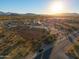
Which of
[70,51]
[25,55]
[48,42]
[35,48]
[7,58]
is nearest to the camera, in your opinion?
[7,58]

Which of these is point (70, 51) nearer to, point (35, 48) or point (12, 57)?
point (35, 48)

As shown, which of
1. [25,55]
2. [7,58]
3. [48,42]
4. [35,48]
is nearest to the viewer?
[7,58]

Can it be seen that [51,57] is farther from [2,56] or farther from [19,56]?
[2,56]

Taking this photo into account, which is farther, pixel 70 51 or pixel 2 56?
pixel 70 51

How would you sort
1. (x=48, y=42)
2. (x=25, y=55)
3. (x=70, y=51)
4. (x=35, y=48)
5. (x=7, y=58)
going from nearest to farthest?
(x=7, y=58), (x=25, y=55), (x=70, y=51), (x=35, y=48), (x=48, y=42)

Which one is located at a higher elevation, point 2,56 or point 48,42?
point 2,56

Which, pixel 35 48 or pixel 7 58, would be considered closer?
pixel 7 58

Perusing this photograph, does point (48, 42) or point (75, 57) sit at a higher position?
point (75, 57)

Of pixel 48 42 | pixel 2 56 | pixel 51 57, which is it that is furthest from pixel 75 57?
pixel 48 42

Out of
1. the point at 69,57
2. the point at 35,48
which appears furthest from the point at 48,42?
the point at 69,57
